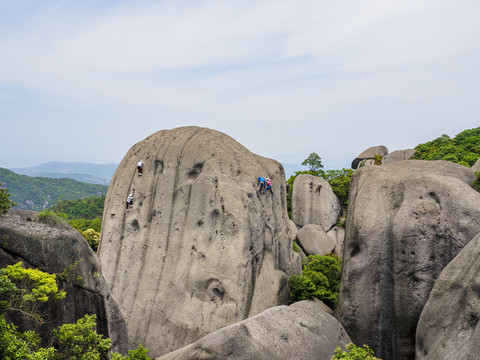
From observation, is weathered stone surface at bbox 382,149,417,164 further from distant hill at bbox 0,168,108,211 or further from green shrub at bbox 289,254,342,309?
distant hill at bbox 0,168,108,211

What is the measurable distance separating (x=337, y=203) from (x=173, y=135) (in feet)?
95.2

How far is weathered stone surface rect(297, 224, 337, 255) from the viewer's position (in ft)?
122

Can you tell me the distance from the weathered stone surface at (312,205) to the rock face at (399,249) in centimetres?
2614

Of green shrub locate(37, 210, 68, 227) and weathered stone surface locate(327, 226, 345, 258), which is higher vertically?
green shrub locate(37, 210, 68, 227)

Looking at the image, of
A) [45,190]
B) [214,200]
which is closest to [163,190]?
[214,200]

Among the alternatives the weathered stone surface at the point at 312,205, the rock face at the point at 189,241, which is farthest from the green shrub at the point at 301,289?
the weathered stone surface at the point at 312,205

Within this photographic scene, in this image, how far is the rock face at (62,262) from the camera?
33.8ft

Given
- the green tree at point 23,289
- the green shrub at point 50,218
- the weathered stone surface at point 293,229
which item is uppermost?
the green shrub at point 50,218

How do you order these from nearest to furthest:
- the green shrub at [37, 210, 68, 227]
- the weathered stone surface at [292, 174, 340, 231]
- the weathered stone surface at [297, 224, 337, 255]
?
the green shrub at [37, 210, 68, 227], the weathered stone surface at [297, 224, 337, 255], the weathered stone surface at [292, 174, 340, 231]

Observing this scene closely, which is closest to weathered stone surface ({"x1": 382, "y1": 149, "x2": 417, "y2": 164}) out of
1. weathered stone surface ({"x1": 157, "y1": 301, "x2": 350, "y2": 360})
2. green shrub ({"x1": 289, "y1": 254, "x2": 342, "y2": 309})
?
green shrub ({"x1": 289, "y1": 254, "x2": 342, "y2": 309})

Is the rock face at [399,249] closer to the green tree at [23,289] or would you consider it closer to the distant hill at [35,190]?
the green tree at [23,289]

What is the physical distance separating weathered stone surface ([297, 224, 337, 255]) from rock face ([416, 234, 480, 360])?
2395cm

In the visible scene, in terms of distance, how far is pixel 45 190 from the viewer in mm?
170000

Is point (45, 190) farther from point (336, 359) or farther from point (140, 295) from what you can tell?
point (336, 359)
